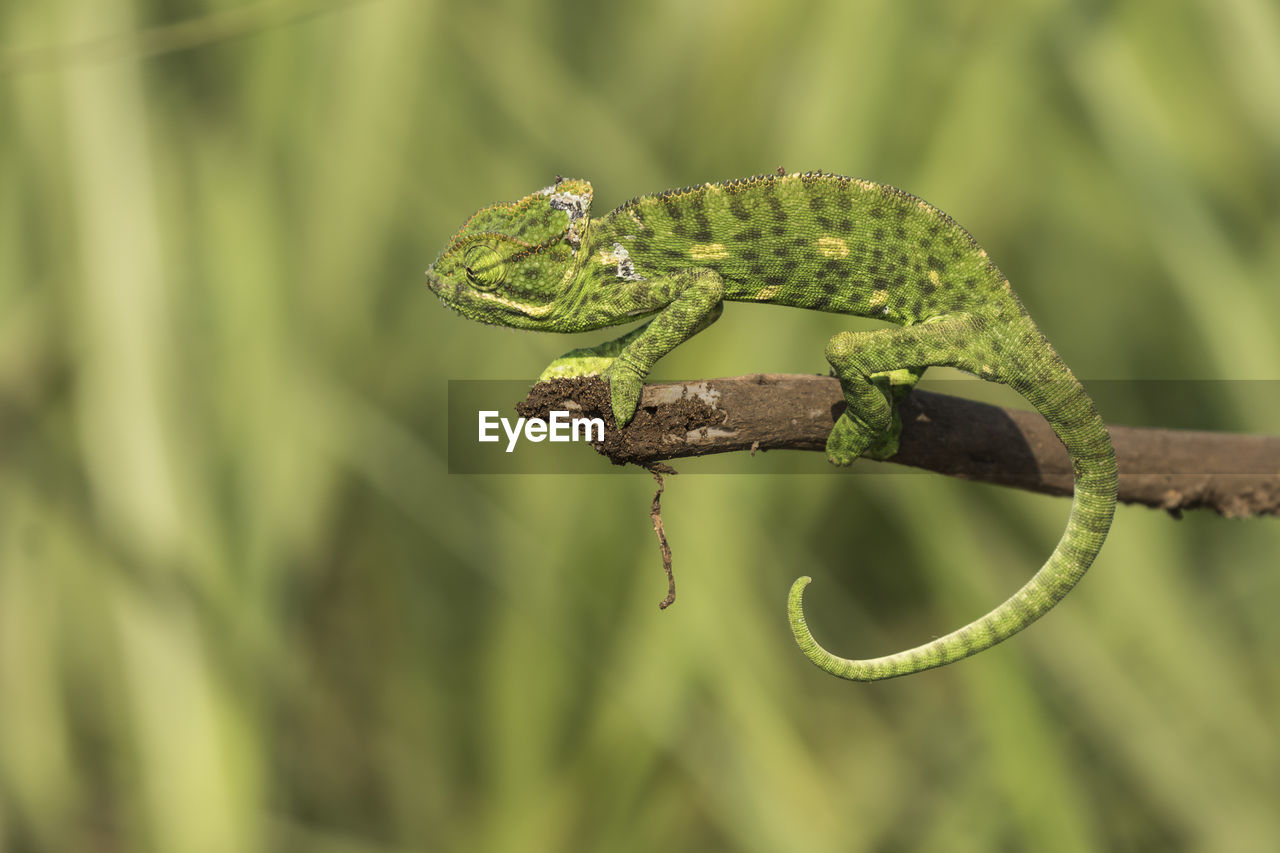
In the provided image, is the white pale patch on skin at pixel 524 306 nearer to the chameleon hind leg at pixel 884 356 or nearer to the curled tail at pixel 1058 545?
the chameleon hind leg at pixel 884 356

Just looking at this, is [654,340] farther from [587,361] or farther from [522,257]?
[522,257]

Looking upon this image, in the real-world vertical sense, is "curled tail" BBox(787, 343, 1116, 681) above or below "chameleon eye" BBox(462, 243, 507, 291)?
below

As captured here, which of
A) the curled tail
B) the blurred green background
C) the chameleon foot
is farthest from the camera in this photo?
the blurred green background

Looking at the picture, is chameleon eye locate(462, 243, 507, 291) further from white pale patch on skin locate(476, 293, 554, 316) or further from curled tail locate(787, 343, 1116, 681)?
curled tail locate(787, 343, 1116, 681)

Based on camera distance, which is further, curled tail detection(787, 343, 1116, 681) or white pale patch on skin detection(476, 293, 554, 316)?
white pale patch on skin detection(476, 293, 554, 316)

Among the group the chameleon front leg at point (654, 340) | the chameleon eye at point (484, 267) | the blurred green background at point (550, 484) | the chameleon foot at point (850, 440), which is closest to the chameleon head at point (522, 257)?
the chameleon eye at point (484, 267)

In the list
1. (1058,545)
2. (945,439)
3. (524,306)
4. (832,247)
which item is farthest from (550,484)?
(1058,545)

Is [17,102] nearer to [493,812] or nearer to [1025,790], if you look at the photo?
[493,812]

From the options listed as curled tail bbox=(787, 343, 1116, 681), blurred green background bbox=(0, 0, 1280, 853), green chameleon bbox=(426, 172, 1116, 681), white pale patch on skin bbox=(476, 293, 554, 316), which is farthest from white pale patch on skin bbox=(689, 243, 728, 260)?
blurred green background bbox=(0, 0, 1280, 853)
